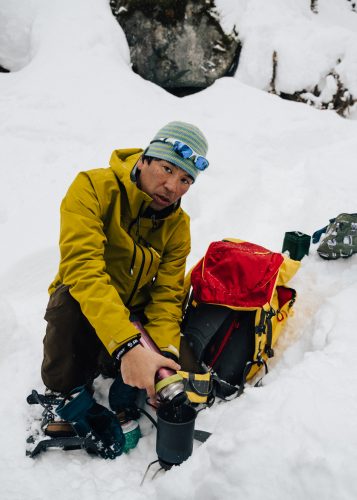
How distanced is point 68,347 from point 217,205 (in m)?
3.44

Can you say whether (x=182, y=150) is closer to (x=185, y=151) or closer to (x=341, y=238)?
(x=185, y=151)

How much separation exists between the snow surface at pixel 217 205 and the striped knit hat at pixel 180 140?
4.29 feet

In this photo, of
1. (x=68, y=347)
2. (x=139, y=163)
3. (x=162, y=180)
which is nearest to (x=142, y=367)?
(x=68, y=347)

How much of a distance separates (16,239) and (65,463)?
2.61 m

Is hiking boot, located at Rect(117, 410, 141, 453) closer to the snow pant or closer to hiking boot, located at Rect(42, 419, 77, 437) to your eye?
the snow pant

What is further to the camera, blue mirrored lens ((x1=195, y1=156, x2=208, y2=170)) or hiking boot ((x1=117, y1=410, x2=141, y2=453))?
blue mirrored lens ((x1=195, y1=156, x2=208, y2=170))

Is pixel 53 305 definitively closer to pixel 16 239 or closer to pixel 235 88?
pixel 16 239

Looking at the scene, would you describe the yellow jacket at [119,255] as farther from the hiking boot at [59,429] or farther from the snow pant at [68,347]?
the hiking boot at [59,429]

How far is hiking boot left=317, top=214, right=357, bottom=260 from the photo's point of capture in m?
3.14

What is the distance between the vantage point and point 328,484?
47.4 inches

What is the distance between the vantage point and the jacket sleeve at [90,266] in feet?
6.00

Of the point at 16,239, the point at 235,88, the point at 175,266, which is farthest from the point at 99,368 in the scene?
the point at 235,88

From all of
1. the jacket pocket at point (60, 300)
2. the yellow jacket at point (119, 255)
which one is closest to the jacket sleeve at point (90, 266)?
the yellow jacket at point (119, 255)

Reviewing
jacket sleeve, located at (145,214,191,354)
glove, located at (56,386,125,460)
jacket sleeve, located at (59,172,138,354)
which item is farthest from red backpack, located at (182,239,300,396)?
jacket sleeve, located at (59,172,138,354)
